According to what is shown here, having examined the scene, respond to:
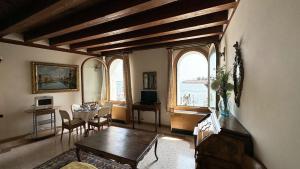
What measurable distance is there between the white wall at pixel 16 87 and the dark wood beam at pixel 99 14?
990 millimetres

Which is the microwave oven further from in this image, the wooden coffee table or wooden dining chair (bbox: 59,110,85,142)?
the wooden coffee table

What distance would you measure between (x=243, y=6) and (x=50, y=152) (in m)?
4.27

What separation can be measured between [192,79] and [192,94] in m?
0.46

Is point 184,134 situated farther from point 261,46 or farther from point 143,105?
point 261,46

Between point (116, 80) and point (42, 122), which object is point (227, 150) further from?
point (116, 80)

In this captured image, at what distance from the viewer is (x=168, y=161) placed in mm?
2805

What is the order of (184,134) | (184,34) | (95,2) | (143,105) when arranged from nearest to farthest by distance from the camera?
(95,2)
(184,34)
(184,134)
(143,105)

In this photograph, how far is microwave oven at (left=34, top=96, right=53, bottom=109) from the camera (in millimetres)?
3918

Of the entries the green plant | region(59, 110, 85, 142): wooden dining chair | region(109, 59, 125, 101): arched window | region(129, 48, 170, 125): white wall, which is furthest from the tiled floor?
region(109, 59, 125, 101): arched window

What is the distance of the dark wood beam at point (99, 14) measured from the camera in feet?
6.86

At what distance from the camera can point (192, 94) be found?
14.8 feet

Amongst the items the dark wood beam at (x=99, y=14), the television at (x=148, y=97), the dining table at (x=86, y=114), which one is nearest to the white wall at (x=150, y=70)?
the television at (x=148, y=97)

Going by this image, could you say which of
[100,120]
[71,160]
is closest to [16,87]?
[100,120]

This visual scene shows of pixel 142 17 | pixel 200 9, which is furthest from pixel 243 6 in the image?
pixel 142 17
